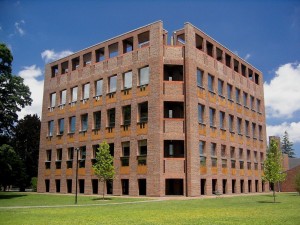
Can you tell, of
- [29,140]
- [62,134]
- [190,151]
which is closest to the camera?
[190,151]

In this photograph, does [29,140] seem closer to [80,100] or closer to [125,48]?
[80,100]

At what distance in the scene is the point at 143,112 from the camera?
38625mm

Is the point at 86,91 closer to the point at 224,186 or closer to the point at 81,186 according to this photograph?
the point at 81,186

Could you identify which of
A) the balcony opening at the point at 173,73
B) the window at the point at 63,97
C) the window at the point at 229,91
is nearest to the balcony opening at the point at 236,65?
the window at the point at 229,91

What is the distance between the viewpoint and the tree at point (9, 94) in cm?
3853

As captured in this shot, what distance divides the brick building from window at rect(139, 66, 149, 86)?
0.11 m

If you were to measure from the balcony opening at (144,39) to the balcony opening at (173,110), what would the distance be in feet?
23.6

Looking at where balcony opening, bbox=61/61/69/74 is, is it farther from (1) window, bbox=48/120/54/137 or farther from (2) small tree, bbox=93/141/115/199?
(2) small tree, bbox=93/141/115/199

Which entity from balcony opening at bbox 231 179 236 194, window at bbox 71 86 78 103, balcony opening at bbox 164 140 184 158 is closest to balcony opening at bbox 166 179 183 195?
balcony opening at bbox 164 140 184 158

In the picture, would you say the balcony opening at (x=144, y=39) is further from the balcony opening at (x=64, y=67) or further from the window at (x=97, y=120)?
the balcony opening at (x=64, y=67)

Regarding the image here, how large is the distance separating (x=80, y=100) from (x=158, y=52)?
1363 centimetres

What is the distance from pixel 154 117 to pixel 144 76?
16.5 ft

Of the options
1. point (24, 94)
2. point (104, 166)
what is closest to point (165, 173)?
point (104, 166)

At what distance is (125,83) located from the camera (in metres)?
41.0
